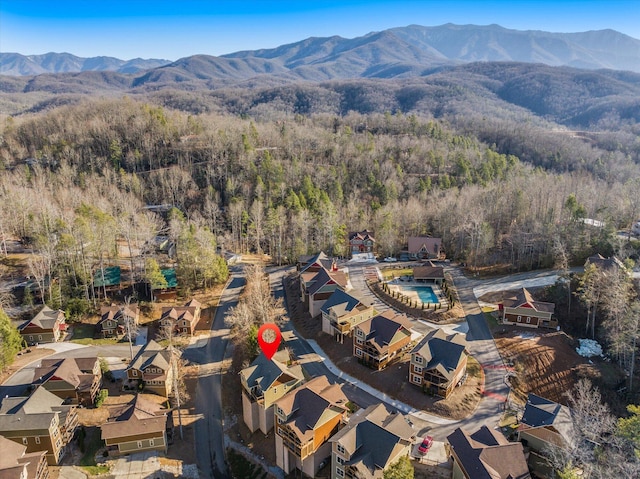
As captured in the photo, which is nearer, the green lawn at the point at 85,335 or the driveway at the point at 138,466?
the driveway at the point at 138,466

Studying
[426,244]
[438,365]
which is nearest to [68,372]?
[438,365]

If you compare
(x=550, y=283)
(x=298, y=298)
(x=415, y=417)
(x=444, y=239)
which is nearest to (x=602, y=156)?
(x=444, y=239)

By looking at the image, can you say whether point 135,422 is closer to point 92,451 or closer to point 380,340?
point 92,451

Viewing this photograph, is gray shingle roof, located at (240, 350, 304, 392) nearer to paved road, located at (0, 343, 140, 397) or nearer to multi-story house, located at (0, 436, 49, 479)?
multi-story house, located at (0, 436, 49, 479)

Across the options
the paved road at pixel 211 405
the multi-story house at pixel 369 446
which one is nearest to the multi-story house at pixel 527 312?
the multi-story house at pixel 369 446

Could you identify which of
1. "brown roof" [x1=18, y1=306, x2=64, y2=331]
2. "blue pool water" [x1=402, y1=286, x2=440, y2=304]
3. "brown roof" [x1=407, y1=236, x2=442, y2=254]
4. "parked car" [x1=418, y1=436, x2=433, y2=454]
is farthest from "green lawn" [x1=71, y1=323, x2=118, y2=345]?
"brown roof" [x1=407, y1=236, x2=442, y2=254]

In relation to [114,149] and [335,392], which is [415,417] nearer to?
[335,392]

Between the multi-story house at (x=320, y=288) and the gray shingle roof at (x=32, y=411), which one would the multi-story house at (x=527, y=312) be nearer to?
the multi-story house at (x=320, y=288)
